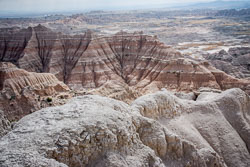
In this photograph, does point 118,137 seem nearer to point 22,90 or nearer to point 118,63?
point 22,90

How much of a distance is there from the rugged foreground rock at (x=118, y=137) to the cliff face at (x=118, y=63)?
26.7 metres

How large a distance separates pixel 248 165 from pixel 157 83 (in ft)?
101

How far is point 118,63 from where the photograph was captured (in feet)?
184

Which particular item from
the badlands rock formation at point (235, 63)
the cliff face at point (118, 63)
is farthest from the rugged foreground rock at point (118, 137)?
the badlands rock formation at point (235, 63)

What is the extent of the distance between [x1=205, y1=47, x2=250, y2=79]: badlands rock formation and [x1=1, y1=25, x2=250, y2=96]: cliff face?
364 inches

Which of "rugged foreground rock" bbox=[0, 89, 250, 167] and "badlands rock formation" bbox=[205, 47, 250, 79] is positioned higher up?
"rugged foreground rock" bbox=[0, 89, 250, 167]

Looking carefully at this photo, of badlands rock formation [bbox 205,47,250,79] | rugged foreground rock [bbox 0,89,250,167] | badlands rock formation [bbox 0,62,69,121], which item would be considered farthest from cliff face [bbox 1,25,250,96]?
rugged foreground rock [bbox 0,89,250,167]

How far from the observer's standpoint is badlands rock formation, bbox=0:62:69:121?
2375 centimetres

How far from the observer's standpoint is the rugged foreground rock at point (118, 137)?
8.98 metres

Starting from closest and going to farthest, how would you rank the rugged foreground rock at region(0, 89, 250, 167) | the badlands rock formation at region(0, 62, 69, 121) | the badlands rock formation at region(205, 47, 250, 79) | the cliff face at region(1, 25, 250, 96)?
the rugged foreground rock at region(0, 89, 250, 167), the badlands rock formation at region(0, 62, 69, 121), the cliff face at region(1, 25, 250, 96), the badlands rock formation at region(205, 47, 250, 79)

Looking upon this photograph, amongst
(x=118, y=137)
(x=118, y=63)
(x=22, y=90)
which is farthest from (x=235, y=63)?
(x=118, y=137)

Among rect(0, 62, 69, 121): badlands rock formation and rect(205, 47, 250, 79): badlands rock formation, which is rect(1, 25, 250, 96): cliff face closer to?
rect(205, 47, 250, 79): badlands rock formation

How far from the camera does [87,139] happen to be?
9.79 metres

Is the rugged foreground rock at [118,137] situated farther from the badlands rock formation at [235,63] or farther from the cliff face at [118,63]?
the badlands rock formation at [235,63]
